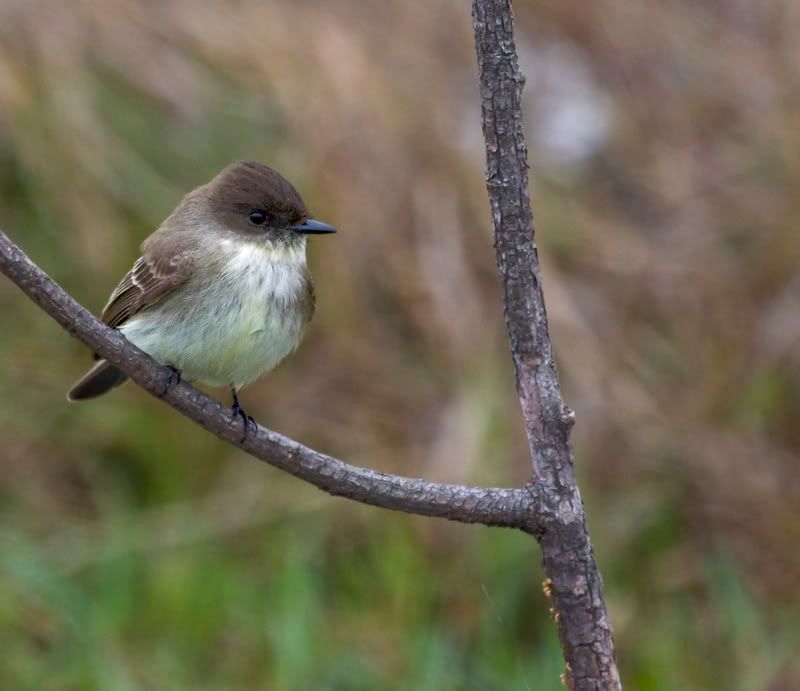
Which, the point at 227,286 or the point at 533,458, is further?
the point at 227,286

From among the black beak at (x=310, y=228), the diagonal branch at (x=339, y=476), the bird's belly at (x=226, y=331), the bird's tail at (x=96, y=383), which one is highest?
the black beak at (x=310, y=228)

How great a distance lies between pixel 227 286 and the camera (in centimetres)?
340

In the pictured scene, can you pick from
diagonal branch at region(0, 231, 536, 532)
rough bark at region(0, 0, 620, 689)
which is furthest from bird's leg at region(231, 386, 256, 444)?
rough bark at region(0, 0, 620, 689)

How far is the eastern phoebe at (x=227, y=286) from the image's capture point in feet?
11.0

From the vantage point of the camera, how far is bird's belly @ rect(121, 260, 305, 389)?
11.0 feet

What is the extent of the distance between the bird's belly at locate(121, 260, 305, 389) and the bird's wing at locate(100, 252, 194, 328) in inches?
2.0

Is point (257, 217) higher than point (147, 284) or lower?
higher

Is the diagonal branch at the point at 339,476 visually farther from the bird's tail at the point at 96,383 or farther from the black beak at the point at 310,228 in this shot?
the bird's tail at the point at 96,383

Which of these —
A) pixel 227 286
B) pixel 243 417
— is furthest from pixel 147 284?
pixel 243 417

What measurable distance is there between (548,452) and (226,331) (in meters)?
1.28

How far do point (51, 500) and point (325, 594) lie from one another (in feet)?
4.02

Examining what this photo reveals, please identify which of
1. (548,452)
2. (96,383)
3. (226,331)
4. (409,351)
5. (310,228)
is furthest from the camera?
(409,351)

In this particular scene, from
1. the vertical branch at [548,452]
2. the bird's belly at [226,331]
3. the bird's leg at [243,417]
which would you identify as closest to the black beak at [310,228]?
the bird's belly at [226,331]

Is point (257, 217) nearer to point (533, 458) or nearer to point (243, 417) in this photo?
point (243, 417)
